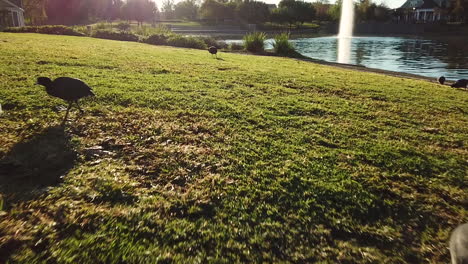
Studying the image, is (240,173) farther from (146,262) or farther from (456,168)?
(456,168)

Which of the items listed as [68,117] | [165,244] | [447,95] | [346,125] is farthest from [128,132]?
[447,95]

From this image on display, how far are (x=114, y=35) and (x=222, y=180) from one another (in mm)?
25360

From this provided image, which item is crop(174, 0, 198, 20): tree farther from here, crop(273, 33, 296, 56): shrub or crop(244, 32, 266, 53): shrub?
crop(273, 33, 296, 56): shrub

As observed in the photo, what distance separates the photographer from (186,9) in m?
128

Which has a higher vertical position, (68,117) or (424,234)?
(68,117)

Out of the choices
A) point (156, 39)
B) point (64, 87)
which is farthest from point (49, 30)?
point (64, 87)

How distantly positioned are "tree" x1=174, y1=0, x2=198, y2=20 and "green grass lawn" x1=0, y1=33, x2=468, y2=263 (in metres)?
130

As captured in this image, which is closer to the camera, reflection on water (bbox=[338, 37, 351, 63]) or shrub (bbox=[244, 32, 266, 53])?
shrub (bbox=[244, 32, 266, 53])

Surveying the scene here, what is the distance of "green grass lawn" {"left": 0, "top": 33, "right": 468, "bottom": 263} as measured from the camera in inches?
99.9

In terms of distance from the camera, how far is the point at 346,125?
17.5 feet

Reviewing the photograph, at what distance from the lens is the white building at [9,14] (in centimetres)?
3308

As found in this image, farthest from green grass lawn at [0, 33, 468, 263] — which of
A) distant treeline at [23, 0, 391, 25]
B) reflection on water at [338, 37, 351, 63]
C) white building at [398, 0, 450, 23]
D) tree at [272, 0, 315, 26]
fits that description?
tree at [272, 0, 315, 26]

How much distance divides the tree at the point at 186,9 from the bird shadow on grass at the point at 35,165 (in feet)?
430

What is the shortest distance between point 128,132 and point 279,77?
249 inches
